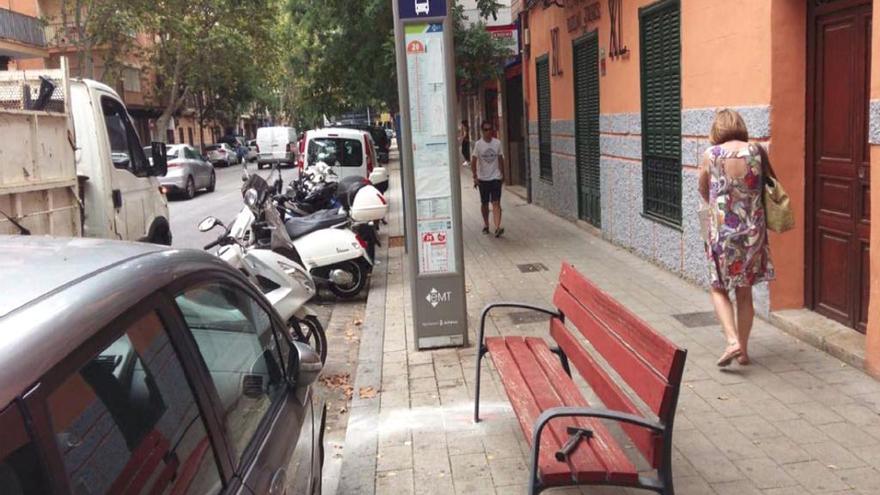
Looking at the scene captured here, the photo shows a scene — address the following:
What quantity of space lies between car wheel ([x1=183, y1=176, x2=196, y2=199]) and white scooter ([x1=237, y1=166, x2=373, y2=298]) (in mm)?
15227

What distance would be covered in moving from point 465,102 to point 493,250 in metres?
22.1

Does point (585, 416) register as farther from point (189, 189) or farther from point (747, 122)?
point (189, 189)

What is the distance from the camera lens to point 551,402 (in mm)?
3812

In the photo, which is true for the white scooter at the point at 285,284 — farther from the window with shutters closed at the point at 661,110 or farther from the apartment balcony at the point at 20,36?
the apartment balcony at the point at 20,36

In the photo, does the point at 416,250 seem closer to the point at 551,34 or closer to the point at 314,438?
the point at 314,438

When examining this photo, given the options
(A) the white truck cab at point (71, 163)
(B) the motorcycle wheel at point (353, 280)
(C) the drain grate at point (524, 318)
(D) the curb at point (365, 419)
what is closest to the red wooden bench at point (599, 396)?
(D) the curb at point (365, 419)

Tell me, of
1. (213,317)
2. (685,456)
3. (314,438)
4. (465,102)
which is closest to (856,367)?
(685,456)

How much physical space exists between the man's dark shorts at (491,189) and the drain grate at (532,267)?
2453 millimetres

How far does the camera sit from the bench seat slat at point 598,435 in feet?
9.88

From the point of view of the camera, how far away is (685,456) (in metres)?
4.21

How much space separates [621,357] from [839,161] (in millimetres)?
3217

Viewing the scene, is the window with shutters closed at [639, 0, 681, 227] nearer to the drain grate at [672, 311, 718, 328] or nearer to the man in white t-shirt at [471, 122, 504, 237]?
the drain grate at [672, 311, 718, 328]

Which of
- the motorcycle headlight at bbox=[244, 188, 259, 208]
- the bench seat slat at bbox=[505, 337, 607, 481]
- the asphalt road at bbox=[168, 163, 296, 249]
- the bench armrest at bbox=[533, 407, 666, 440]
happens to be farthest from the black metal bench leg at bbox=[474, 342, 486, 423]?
the asphalt road at bbox=[168, 163, 296, 249]

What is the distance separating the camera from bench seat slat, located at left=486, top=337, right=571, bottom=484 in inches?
120
